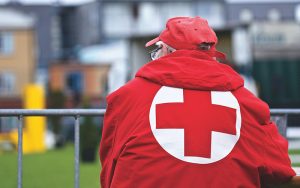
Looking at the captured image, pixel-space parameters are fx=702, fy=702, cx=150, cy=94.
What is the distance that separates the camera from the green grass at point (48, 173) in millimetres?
12125

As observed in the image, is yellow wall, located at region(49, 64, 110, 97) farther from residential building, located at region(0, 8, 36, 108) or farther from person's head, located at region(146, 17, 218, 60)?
person's head, located at region(146, 17, 218, 60)

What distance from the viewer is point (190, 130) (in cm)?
261

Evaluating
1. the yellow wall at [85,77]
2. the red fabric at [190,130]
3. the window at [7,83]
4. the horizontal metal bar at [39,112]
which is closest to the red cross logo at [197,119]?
the red fabric at [190,130]

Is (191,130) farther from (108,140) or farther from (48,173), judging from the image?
(48,173)

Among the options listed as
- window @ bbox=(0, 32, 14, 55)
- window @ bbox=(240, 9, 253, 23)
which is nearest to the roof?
window @ bbox=(0, 32, 14, 55)

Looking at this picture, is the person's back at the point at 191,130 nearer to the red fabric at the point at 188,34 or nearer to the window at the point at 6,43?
the red fabric at the point at 188,34

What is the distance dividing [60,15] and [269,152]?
189ft

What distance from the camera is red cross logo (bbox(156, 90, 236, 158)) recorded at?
8.52 ft

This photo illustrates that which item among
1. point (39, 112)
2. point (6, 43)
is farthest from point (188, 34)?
point (6, 43)

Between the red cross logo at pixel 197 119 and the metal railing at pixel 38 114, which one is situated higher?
the red cross logo at pixel 197 119

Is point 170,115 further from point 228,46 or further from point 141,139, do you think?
point 228,46

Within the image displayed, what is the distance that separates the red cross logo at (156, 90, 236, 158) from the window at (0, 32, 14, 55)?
141 feet

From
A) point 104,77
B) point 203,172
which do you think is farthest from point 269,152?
point 104,77

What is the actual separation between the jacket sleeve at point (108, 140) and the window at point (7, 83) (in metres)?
41.5
